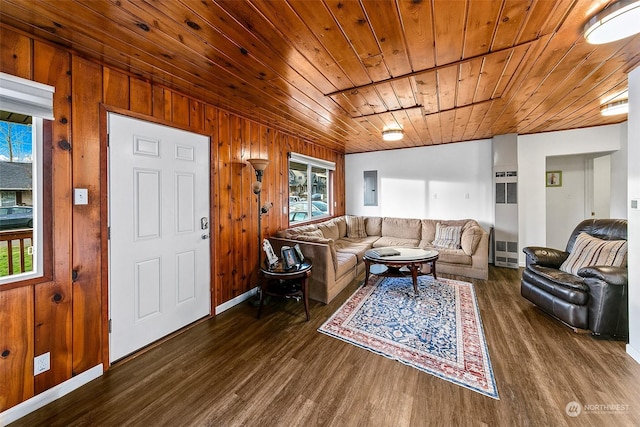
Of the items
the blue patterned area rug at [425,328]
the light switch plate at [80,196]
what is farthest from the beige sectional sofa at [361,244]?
the light switch plate at [80,196]

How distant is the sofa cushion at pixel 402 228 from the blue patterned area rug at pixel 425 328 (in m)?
1.52

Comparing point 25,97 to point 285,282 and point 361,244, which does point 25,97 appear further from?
point 361,244

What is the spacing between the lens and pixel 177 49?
1727 mm

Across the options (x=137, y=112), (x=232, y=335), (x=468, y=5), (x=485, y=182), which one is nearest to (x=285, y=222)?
(x=232, y=335)

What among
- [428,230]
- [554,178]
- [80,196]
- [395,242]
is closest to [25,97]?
[80,196]

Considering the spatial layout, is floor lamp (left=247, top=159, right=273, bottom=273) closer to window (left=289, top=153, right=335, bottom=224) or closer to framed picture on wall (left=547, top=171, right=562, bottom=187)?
window (left=289, top=153, right=335, bottom=224)

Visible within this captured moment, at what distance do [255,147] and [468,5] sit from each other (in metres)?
2.70

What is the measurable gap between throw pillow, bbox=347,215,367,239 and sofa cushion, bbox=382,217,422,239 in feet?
1.52

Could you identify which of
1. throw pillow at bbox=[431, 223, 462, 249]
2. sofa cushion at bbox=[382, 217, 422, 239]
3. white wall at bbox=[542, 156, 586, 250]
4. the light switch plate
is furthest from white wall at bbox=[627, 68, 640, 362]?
the light switch plate

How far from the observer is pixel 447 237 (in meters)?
4.57

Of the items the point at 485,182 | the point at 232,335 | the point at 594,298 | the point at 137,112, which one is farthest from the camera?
the point at 485,182

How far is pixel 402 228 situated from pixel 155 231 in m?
4.41

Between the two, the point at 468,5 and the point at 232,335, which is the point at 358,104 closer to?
the point at 468,5

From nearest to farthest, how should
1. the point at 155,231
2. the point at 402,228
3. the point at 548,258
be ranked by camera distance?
the point at 155,231 < the point at 548,258 < the point at 402,228
